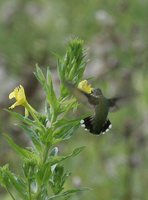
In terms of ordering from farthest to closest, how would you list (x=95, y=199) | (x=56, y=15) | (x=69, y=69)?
(x=56, y=15) → (x=95, y=199) → (x=69, y=69)

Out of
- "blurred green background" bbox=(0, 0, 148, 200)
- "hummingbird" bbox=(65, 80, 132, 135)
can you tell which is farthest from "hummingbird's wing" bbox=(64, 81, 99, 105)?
"blurred green background" bbox=(0, 0, 148, 200)

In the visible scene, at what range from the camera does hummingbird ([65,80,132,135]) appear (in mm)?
1775

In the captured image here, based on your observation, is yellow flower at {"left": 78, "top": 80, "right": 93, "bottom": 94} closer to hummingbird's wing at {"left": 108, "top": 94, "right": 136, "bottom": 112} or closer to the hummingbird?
the hummingbird

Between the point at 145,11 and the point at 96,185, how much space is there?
5.15ft

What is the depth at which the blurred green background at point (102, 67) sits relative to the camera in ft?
14.9

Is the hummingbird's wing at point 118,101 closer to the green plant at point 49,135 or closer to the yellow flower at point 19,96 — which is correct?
the green plant at point 49,135

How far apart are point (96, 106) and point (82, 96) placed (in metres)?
0.15

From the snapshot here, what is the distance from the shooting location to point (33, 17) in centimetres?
627

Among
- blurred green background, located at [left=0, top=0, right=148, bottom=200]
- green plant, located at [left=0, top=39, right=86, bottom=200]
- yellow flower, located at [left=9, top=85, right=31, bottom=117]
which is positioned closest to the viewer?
green plant, located at [left=0, top=39, right=86, bottom=200]

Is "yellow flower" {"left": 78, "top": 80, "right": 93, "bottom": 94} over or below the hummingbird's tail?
over

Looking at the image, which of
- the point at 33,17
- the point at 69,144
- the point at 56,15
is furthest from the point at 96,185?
the point at 33,17

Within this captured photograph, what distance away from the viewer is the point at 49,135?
1.80 metres

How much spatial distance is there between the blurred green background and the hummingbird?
2.11 meters

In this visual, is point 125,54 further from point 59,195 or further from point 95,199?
point 59,195
